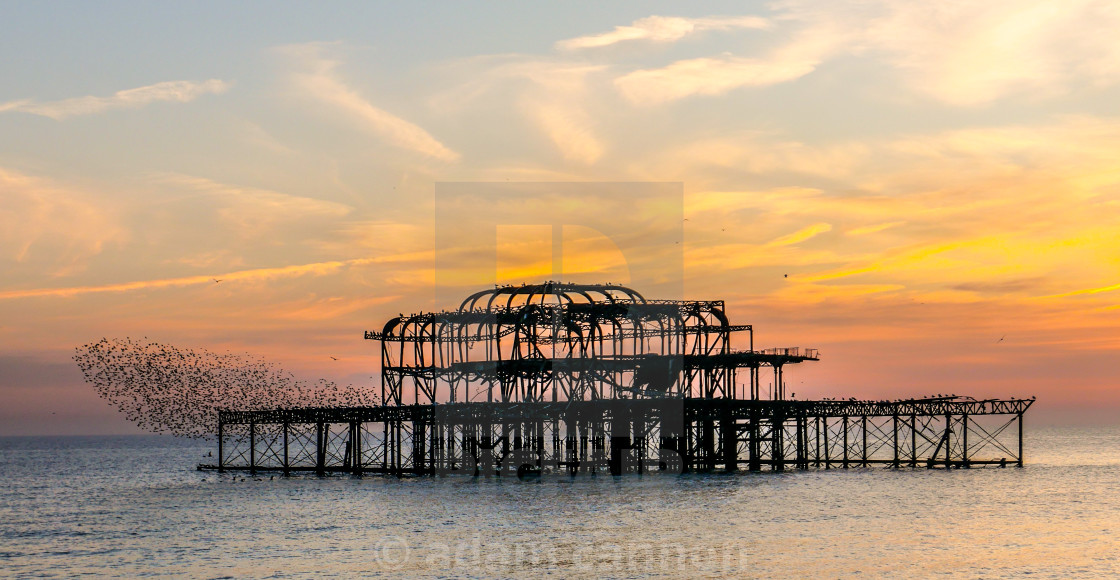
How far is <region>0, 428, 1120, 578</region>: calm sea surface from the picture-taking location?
49.4 meters

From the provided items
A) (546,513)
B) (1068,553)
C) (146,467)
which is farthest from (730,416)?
(146,467)

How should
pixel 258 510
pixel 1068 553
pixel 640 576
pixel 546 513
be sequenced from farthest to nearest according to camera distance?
pixel 258 510, pixel 546 513, pixel 1068 553, pixel 640 576

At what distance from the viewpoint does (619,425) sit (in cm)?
9188

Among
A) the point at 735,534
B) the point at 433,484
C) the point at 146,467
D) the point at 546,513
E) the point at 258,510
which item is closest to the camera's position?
the point at 735,534

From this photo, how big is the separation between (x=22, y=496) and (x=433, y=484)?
43.4 metres

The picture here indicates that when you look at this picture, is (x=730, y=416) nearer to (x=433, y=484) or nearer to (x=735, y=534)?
(x=433, y=484)

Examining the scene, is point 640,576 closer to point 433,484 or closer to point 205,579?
point 205,579

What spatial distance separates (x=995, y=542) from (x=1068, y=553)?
150 inches

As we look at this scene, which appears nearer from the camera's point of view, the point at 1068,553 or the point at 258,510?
the point at 1068,553

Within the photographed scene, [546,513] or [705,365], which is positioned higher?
[705,365]

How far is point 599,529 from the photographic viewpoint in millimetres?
58875

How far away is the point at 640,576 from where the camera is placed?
46406 millimetres

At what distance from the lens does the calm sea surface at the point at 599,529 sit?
49.4m

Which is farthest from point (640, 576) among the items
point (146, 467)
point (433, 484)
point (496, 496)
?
point (146, 467)
